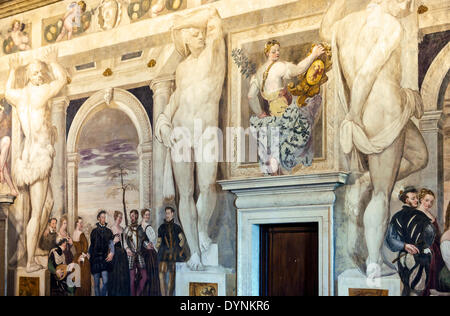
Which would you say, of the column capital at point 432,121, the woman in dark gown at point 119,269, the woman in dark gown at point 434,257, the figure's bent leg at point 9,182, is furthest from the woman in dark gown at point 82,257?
the column capital at point 432,121

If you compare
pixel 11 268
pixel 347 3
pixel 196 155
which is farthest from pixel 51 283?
pixel 347 3

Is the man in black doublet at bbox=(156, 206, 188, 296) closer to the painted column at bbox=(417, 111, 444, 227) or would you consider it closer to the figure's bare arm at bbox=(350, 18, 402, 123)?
the figure's bare arm at bbox=(350, 18, 402, 123)

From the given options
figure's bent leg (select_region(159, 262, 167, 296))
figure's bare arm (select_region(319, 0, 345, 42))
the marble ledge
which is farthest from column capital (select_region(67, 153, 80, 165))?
figure's bare arm (select_region(319, 0, 345, 42))

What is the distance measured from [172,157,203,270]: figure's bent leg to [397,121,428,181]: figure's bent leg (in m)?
4.02

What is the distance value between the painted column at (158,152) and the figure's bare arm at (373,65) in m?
3.90

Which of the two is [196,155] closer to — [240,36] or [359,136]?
[240,36]

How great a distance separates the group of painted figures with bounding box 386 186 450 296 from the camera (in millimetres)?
10289

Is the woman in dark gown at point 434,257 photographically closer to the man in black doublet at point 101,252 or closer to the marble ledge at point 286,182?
the marble ledge at point 286,182

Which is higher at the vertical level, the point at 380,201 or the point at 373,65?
the point at 373,65

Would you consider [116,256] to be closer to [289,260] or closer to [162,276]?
[162,276]

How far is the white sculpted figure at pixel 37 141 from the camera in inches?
616

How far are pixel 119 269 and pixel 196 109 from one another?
3.55 meters

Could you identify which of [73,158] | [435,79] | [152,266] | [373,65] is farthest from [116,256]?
[435,79]

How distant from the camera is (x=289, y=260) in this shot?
12016 millimetres
